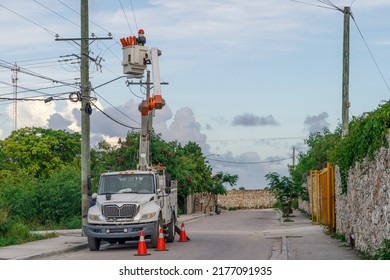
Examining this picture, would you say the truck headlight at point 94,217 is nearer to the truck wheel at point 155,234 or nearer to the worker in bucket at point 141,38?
the truck wheel at point 155,234

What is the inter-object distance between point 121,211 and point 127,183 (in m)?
1.80

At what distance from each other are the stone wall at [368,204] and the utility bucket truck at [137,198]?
5.97 m

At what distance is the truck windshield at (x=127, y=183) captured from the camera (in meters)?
26.3

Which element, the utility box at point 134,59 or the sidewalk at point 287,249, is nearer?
the sidewalk at point 287,249

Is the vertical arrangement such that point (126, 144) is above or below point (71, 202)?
above

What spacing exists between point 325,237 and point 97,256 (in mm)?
9666

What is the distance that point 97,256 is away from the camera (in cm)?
2261

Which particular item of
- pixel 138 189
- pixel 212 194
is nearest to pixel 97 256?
pixel 138 189

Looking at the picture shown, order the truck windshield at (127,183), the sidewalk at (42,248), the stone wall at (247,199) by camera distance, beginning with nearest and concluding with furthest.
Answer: the sidewalk at (42,248) < the truck windshield at (127,183) < the stone wall at (247,199)

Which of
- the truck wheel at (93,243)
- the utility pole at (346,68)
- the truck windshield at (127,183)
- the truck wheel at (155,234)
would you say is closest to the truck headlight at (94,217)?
the truck wheel at (93,243)

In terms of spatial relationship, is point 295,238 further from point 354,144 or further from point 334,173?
point 354,144

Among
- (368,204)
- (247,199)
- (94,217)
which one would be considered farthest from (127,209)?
(247,199)

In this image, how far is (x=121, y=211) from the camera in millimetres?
24859

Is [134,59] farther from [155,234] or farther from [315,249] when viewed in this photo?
[315,249]
